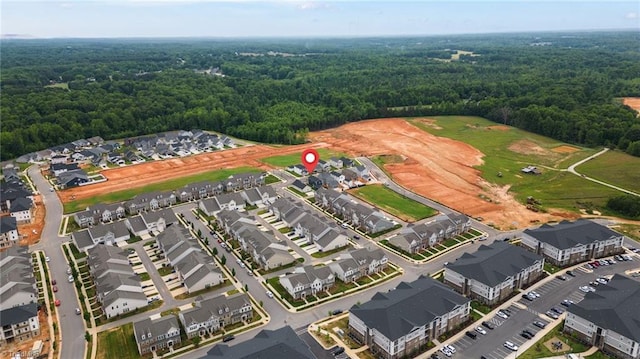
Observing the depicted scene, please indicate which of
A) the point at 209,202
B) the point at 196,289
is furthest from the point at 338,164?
the point at 196,289

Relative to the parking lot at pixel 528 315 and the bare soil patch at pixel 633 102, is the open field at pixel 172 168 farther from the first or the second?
the bare soil patch at pixel 633 102

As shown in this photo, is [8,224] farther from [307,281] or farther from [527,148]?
[527,148]

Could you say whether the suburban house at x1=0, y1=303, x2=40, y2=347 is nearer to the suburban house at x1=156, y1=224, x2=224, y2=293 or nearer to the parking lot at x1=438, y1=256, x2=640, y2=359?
the suburban house at x1=156, y1=224, x2=224, y2=293

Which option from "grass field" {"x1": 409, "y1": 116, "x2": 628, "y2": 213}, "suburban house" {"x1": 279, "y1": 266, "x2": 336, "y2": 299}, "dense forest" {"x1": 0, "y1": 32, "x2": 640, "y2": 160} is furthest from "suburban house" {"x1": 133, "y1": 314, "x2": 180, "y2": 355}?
"dense forest" {"x1": 0, "y1": 32, "x2": 640, "y2": 160}

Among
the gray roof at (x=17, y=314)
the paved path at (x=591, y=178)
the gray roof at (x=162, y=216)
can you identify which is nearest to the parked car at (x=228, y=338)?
the gray roof at (x=17, y=314)

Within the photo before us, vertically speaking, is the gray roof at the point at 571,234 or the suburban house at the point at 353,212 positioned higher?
the gray roof at the point at 571,234
